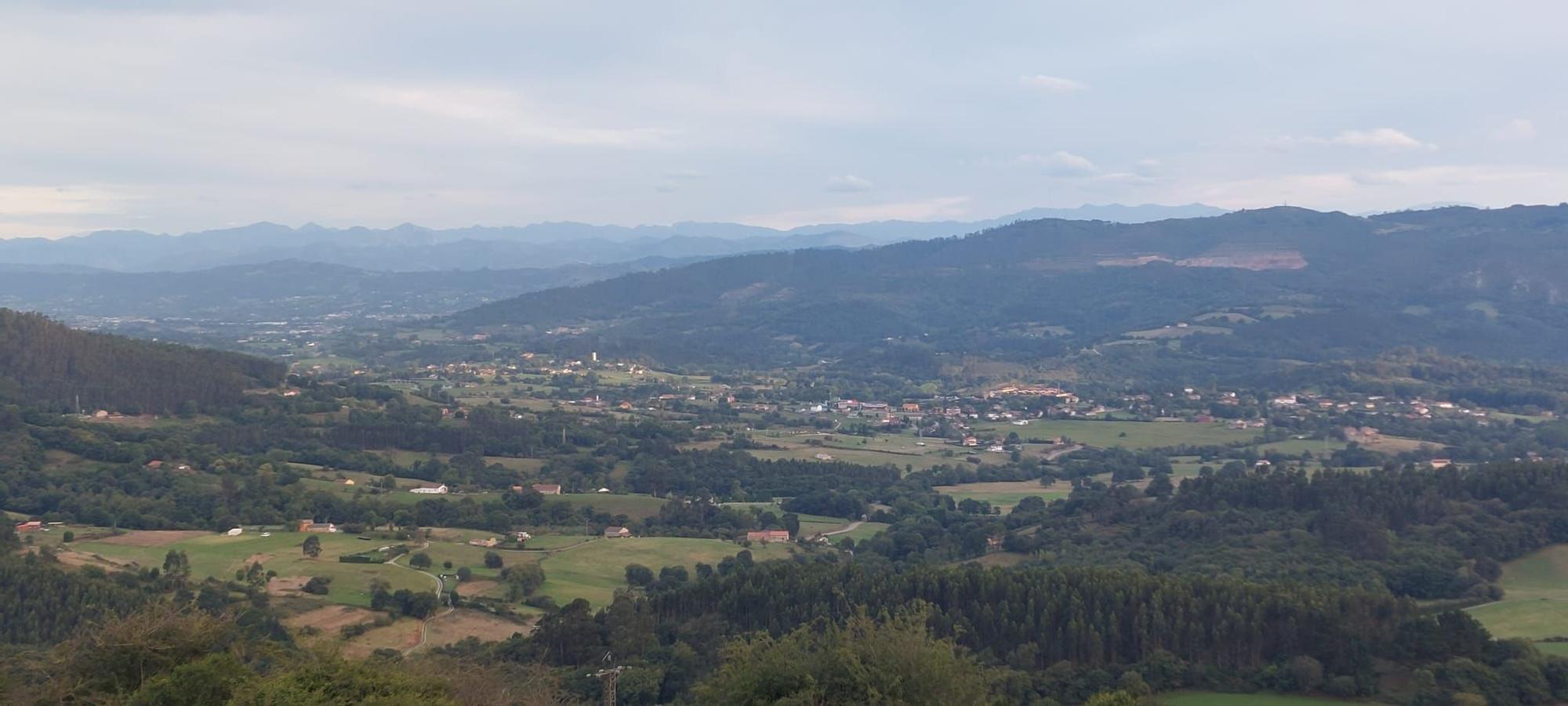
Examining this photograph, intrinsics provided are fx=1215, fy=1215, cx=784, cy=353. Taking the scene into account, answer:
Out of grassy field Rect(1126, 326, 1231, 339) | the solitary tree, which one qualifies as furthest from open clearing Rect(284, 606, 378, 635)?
grassy field Rect(1126, 326, 1231, 339)

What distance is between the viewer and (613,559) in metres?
44.2

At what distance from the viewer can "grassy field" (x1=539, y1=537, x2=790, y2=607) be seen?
40.0m

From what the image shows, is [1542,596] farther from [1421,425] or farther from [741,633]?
[1421,425]

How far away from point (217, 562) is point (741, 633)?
65.3 feet

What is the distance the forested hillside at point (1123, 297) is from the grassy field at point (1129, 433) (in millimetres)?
38383

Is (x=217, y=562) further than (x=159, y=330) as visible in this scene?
No

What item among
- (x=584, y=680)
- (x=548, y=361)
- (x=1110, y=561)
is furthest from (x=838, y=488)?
(x=548, y=361)

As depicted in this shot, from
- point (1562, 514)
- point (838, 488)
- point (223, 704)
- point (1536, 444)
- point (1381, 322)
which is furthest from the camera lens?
point (1381, 322)

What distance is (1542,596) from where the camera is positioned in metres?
32.4

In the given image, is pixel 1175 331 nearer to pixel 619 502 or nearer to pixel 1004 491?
pixel 1004 491

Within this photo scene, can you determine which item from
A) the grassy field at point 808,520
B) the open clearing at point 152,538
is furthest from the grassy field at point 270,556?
the grassy field at point 808,520

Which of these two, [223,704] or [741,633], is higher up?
[223,704]

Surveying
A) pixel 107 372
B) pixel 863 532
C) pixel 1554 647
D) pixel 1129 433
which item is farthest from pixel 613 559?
pixel 1129 433

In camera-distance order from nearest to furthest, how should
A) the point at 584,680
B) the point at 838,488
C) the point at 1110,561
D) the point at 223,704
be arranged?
the point at 223,704, the point at 584,680, the point at 1110,561, the point at 838,488
